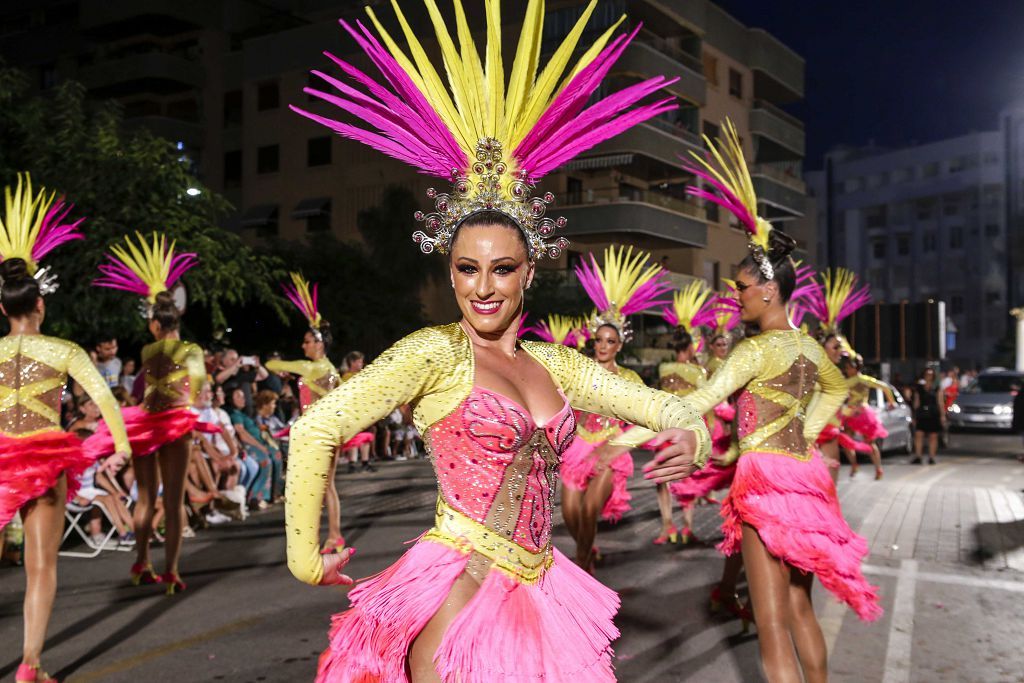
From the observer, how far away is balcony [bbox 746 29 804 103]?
43.2 meters

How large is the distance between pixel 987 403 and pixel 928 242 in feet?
187

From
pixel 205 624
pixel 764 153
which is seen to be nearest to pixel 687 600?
pixel 205 624

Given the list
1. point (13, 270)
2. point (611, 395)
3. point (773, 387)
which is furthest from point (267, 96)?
point (611, 395)

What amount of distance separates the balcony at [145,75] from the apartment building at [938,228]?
49.6 metres

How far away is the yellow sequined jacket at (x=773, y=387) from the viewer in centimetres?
464

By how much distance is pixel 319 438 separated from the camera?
2.46 m

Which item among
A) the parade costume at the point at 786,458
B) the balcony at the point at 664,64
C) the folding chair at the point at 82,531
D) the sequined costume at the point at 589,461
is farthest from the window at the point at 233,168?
the parade costume at the point at 786,458

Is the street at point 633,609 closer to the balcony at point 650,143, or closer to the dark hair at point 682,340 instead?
the dark hair at point 682,340

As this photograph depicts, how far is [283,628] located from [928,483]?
37.6ft

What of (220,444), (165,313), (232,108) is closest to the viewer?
(165,313)

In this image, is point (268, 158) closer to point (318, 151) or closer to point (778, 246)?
point (318, 151)

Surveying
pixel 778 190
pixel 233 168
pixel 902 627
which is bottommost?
pixel 902 627

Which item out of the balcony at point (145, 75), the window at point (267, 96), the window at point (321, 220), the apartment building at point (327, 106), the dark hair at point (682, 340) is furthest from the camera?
the balcony at point (145, 75)

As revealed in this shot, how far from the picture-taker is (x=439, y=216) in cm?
293
